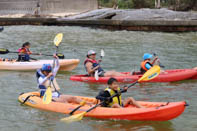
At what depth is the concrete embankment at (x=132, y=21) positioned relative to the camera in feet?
73.3

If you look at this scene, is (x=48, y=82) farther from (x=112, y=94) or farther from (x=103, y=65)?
(x=103, y=65)

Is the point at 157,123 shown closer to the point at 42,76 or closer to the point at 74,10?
the point at 42,76

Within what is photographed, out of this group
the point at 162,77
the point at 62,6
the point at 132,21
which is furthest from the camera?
the point at 62,6

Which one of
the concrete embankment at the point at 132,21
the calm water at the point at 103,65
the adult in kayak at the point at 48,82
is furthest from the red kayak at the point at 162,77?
the concrete embankment at the point at 132,21

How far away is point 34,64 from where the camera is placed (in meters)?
12.6

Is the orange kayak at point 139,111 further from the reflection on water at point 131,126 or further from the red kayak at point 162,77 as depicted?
the red kayak at point 162,77

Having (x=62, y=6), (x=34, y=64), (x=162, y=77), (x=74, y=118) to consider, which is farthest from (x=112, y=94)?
(x=62, y=6)

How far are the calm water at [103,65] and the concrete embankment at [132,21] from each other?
71cm

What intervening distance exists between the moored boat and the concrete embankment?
1077 centimetres

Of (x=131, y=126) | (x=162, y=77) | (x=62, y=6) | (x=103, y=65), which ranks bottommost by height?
(x=103, y=65)

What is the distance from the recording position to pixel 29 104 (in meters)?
8.43

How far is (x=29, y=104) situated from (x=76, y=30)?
15827 mm

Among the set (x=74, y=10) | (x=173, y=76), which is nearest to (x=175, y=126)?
(x=173, y=76)

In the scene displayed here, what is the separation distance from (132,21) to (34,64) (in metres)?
11.4
